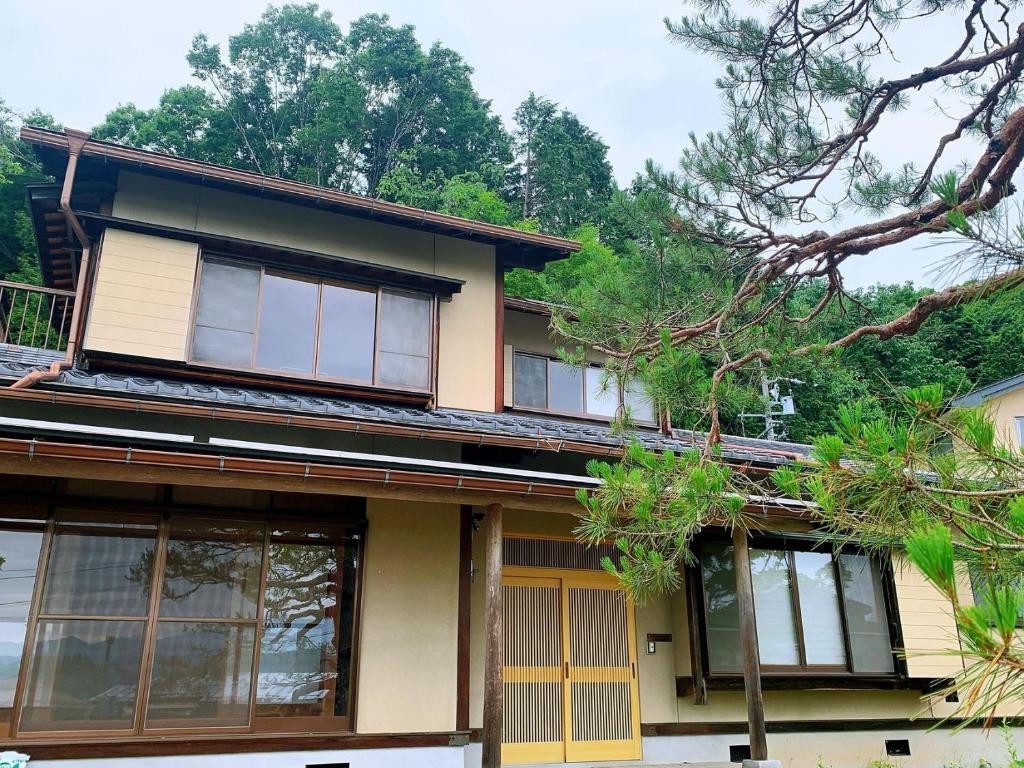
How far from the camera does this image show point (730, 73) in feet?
16.2

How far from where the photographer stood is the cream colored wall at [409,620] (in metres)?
6.34

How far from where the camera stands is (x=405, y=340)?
8.00m

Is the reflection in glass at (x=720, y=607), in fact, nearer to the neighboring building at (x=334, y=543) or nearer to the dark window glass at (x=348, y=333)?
the neighboring building at (x=334, y=543)

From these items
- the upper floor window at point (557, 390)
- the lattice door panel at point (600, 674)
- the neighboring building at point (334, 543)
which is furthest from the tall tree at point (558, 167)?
the lattice door panel at point (600, 674)

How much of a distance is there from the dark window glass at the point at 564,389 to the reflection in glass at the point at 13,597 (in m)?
5.72

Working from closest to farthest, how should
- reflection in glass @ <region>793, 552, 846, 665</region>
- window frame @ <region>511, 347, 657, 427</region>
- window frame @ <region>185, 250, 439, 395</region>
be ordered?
window frame @ <region>185, 250, 439, 395</region> < reflection in glass @ <region>793, 552, 846, 665</region> < window frame @ <region>511, 347, 657, 427</region>

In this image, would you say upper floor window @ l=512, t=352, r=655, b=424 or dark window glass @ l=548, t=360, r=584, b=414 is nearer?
upper floor window @ l=512, t=352, r=655, b=424

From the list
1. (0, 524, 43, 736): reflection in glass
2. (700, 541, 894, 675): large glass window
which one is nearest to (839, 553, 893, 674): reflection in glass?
(700, 541, 894, 675): large glass window

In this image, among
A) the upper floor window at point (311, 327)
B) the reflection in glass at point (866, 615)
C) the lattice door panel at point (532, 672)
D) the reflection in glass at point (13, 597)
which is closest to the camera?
the reflection in glass at point (13, 597)

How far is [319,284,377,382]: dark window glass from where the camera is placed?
763 centimetres

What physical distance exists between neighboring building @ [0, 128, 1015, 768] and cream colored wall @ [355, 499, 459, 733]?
0.07 ft

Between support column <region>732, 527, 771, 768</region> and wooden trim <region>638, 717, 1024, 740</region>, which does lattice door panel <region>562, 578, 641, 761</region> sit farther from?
support column <region>732, 527, 771, 768</region>

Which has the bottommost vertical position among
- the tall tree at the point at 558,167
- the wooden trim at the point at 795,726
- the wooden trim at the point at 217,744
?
the wooden trim at the point at 795,726

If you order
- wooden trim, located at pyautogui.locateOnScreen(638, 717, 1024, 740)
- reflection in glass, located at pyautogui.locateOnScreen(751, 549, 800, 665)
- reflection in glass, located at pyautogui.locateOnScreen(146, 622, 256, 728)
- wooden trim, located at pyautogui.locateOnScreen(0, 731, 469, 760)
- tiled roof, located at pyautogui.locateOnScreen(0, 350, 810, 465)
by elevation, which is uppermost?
tiled roof, located at pyautogui.locateOnScreen(0, 350, 810, 465)
